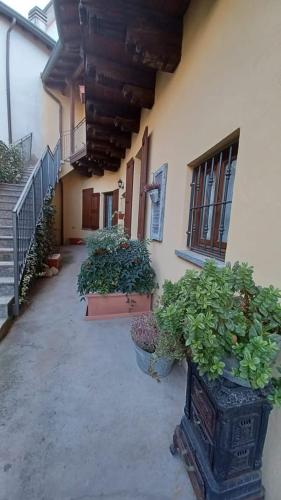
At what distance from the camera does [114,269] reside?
2.87 meters

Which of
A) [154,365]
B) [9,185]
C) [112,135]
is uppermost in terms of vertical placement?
[112,135]

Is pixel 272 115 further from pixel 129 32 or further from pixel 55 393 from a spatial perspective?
pixel 55 393

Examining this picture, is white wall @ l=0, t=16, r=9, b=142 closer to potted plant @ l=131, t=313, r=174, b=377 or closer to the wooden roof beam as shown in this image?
the wooden roof beam

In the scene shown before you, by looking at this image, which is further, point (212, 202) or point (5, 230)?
point (5, 230)

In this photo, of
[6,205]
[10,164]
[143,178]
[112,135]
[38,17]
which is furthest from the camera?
[38,17]

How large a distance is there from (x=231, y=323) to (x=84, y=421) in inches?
48.7

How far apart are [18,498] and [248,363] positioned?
122 cm

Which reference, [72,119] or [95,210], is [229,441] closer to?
[95,210]

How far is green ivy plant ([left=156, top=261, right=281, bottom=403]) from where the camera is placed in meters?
0.76

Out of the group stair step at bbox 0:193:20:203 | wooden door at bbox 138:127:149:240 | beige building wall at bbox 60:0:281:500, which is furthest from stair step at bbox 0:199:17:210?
beige building wall at bbox 60:0:281:500

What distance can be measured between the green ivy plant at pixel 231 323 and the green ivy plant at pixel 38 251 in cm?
279

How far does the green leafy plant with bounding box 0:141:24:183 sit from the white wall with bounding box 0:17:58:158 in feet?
6.54

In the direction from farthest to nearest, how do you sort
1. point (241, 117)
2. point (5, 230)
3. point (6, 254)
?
point (5, 230)
point (6, 254)
point (241, 117)

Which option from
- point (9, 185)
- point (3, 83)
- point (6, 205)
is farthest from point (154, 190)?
point (3, 83)
